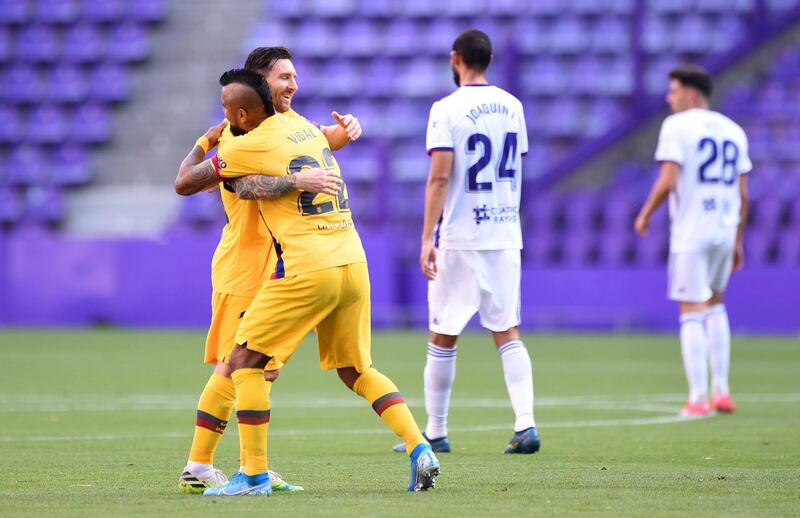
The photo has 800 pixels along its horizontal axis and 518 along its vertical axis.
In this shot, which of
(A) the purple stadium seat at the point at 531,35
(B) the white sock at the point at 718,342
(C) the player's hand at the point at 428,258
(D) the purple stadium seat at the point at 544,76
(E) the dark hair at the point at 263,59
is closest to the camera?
(E) the dark hair at the point at 263,59

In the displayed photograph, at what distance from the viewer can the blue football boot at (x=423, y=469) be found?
5.64 meters

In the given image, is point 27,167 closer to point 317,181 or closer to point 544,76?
point 544,76

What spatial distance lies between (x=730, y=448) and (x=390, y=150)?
15624 mm

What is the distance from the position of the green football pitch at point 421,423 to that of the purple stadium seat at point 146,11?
1295cm

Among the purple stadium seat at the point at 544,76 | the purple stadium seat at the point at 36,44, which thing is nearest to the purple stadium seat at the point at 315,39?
the purple stadium seat at the point at 544,76

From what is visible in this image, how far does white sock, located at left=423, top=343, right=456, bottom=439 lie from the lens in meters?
7.64

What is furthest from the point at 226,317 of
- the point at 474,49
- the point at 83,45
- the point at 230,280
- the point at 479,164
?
the point at 83,45

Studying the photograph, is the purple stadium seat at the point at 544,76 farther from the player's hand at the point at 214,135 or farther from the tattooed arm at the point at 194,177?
the tattooed arm at the point at 194,177

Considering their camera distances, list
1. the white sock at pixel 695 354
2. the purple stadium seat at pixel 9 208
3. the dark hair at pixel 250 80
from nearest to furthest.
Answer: the dark hair at pixel 250 80, the white sock at pixel 695 354, the purple stadium seat at pixel 9 208

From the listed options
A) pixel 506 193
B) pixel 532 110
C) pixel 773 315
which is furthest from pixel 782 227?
pixel 506 193

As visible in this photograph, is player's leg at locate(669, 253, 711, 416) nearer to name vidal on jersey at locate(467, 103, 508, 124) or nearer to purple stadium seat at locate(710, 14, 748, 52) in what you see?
name vidal on jersey at locate(467, 103, 508, 124)

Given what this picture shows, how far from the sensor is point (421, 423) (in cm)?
907

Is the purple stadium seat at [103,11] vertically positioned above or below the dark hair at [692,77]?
above

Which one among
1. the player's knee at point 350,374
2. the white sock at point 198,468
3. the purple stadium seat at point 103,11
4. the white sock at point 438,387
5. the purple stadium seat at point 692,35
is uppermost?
the purple stadium seat at point 103,11
